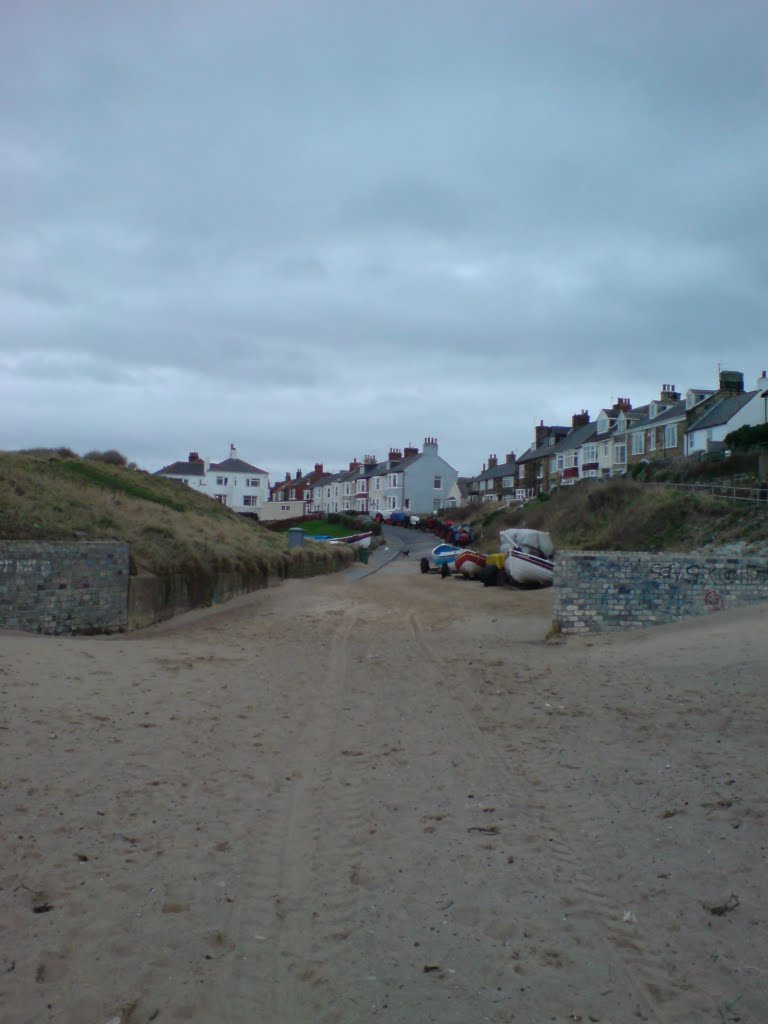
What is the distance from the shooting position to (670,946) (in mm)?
4582

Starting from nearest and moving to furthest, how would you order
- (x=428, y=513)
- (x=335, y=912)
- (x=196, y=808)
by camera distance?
(x=335, y=912) → (x=196, y=808) → (x=428, y=513)

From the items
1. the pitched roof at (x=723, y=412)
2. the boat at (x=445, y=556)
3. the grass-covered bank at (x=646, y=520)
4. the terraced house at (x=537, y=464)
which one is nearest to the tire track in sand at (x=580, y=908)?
the grass-covered bank at (x=646, y=520)

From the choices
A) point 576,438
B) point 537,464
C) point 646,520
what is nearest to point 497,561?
point 646,520

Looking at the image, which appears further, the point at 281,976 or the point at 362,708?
the point at 362,708

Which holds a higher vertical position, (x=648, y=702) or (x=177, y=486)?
(x=177, y=486)

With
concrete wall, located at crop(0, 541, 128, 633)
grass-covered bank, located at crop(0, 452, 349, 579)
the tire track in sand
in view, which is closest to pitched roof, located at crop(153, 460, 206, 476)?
grass-covered bank, located at crop(0, 452, 349, 579)

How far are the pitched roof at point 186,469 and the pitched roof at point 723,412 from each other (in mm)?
50858

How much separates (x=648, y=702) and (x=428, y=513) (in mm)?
80398

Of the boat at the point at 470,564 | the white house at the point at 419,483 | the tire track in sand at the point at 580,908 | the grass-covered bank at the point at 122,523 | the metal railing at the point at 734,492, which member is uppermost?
the white house at the point at 419,483

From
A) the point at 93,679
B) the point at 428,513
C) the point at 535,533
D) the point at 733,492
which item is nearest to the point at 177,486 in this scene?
the point at 535,533

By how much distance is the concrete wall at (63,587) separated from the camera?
15289mm

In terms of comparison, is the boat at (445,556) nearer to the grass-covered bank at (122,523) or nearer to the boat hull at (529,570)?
the grass-covered bank at (122,523)

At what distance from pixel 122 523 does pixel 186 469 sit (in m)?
67.8

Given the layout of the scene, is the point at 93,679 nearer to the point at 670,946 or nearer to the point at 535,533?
the point at 670,946
